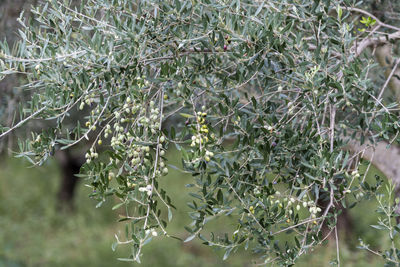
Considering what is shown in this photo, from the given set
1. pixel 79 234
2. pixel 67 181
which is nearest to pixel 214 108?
pixel 79 234

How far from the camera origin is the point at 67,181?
1316 centimetres

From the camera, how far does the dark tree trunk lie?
12.4 m

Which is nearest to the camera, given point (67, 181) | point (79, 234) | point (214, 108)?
point (214, 108)

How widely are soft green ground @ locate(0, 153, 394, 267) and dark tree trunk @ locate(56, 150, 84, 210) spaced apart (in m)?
0.31

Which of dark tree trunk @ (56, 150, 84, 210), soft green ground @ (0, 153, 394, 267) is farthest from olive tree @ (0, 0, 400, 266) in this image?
dark tree trunk @ (56, 150, 84, 210)

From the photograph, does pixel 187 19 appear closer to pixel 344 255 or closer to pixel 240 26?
pixel 240 26

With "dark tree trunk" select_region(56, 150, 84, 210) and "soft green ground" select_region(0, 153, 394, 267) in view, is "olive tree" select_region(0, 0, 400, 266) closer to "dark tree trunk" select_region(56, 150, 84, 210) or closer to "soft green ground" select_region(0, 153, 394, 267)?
"soft green ground" select_region(0, 153, 394, 267)

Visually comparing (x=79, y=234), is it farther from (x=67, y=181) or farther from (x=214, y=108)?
(x=214, y=108)

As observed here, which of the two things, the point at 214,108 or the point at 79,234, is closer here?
the point at 214,108

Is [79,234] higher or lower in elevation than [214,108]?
lower

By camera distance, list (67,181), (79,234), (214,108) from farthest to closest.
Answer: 1. (67,181)
2. (79,234)
3. (214,108)

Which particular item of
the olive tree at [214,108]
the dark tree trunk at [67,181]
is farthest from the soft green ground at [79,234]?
the olive tree at [214,108]

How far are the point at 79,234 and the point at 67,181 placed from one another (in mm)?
1481

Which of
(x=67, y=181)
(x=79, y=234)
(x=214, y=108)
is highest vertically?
(x=214, y=108)
